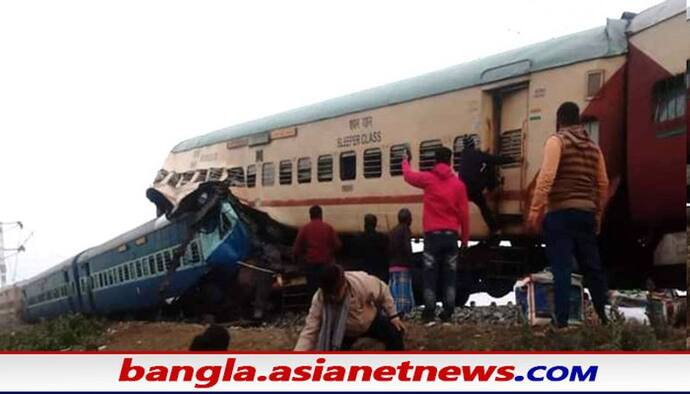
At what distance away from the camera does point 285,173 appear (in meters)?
5.07

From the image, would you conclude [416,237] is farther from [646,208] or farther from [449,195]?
[646,208]

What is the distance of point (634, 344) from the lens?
404 centimetres

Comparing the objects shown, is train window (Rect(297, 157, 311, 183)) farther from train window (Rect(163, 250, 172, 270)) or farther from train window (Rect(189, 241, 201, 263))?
train window (Rect(163, 250, 172, 270))

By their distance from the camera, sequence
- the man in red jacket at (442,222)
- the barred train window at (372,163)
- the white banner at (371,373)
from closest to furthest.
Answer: the white banner at (371,373), the man in red jacket at (442,222), the barred train window at (372,163)

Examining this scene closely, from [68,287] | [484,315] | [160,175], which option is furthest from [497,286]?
[68,287]

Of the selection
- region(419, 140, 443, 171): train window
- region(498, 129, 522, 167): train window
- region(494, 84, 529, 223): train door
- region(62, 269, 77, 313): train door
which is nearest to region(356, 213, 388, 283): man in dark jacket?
region(419, 140, 443, 171): train window

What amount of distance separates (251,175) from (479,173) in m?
1.39

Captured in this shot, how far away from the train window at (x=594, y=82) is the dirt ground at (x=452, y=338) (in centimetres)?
111

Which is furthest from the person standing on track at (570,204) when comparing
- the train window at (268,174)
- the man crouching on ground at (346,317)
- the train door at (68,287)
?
the train door at (68,287)

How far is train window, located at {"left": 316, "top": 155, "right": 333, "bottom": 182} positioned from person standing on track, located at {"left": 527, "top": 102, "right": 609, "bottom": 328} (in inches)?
47.0

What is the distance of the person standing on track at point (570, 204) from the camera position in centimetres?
422

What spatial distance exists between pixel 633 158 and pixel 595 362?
3.17 feet

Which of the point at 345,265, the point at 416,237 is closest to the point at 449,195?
the point at 416,237

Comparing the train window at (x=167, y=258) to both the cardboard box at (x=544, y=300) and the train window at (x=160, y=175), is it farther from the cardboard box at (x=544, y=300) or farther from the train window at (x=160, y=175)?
the cardboard box at (x=544, y=300)
